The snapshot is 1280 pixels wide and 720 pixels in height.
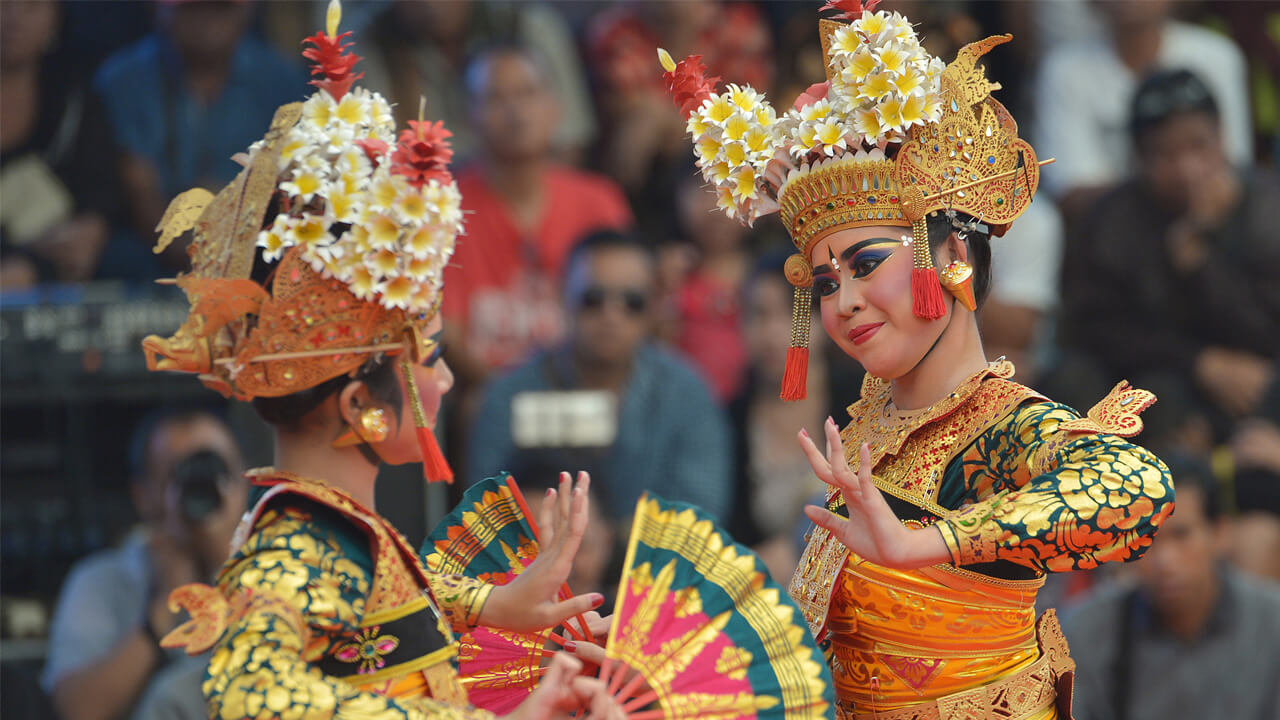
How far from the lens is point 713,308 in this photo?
27.1 feet

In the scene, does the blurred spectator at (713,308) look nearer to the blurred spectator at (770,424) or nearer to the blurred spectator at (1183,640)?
the blurred spectator at (770,424)

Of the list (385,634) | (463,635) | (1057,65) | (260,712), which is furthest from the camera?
(1057,65)

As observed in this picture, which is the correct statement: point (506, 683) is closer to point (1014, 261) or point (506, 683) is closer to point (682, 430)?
point (682, 430)

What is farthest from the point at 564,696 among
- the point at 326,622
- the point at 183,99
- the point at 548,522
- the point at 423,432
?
the point at 183,99

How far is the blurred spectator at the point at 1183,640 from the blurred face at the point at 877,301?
11.7 ft

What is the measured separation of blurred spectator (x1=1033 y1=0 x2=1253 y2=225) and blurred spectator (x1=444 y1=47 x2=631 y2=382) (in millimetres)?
2498

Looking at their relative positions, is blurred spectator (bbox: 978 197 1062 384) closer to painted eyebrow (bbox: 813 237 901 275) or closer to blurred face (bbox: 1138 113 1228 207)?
blurred face (bbox: 1138 113 1228 207)

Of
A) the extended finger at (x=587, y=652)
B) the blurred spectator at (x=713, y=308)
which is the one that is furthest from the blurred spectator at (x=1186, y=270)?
the extended finger at (x=587, y=652)

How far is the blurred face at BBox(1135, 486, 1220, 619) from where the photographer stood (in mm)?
6730

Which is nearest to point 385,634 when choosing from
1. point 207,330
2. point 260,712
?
point 260,712

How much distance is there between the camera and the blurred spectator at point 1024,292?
26.2 feet

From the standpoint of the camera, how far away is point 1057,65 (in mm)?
8602

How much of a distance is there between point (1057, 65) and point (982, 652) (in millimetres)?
5759

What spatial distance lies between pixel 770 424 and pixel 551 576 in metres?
4.55
